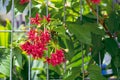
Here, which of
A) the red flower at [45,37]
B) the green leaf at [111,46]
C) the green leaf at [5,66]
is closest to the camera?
the red flower at [45,37]

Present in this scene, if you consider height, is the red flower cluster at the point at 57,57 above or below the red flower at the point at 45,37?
below

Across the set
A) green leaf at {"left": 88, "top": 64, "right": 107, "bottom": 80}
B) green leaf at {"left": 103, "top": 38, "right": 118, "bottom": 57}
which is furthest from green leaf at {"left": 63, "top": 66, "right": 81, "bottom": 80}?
green leaf at {"left": 103, "top": 38, "right": 118, "bottom": 57}

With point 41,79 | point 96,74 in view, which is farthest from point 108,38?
point 41,79

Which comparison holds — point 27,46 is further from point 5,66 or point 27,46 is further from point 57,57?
point 5,66

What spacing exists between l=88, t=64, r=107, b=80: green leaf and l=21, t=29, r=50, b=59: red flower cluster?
186mm

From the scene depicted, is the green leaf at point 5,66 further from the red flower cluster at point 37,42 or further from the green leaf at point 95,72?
the green leaf at point 95,72

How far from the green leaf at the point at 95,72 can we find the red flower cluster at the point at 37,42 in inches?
7.3

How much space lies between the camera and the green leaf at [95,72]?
1143 mm

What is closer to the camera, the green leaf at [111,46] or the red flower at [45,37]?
the red flower at [45,37]

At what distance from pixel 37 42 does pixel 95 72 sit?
239 millimetres

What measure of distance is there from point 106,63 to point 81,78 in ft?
0.91

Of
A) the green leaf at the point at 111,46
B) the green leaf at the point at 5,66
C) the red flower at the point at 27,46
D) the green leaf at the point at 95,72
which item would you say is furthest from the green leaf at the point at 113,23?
the green leaf at the point at 5,66

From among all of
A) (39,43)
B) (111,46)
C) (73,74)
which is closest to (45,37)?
(39,43)

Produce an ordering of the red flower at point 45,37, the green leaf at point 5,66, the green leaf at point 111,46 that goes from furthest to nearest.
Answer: the green leaf at point 5,66
the green leaf at point 111,46
the red flower at point 45,37
